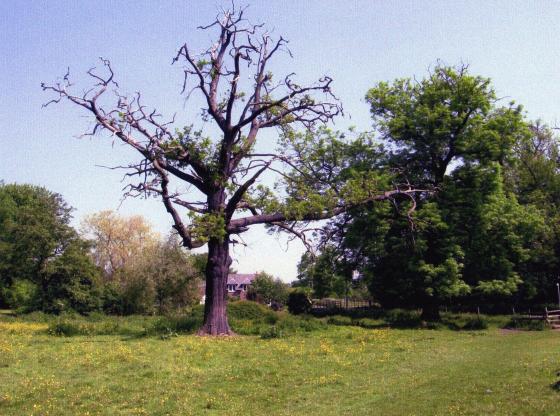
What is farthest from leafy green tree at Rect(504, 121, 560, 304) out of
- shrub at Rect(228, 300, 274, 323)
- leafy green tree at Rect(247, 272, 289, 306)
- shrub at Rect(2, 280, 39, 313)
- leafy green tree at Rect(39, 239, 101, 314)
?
shrub at Rect(2, 280, 39, 313)

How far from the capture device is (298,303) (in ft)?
208

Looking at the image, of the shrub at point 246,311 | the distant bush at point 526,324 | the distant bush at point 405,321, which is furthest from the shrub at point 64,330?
the distant bush at point 526,324

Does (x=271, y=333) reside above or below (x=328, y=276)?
below

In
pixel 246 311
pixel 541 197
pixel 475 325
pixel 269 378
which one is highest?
pixel 541 197

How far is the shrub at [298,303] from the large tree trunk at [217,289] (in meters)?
35.3

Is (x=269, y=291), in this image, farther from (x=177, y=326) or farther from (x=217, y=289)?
(x=217, y=289)

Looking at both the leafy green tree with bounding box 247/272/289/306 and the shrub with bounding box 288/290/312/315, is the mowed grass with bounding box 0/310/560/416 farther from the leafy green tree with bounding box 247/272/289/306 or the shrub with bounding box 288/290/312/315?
the leafy green tree with bounding box 247/272/289/306

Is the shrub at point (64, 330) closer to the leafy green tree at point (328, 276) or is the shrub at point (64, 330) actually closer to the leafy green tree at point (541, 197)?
the leafy green tree at point (328, 276)

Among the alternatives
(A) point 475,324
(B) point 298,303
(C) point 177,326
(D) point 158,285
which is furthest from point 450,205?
(D) point 158,285

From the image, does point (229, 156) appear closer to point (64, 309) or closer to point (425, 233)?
point (425, 233)

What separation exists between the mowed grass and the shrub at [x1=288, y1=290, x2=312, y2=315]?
39.3m

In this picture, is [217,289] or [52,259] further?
[52,259]

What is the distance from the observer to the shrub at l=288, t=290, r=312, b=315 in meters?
61.4

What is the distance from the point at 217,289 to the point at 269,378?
1184 cm
